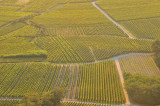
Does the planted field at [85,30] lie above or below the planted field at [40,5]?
below

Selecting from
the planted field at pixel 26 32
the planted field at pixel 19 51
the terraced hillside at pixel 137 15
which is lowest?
the planted field at pixel 19 51

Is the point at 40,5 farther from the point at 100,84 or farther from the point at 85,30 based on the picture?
the point at 100,84

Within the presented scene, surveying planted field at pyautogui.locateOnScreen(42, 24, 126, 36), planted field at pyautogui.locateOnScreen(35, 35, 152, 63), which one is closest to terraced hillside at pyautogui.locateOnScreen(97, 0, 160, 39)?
planted field at pyautogui.locateOnScreen(42, 24, 126, 36)

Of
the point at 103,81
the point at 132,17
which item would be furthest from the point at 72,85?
the point at 132,17

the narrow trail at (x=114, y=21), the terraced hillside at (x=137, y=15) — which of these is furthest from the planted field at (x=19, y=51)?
the terraced hillside at (x=137, y=15)

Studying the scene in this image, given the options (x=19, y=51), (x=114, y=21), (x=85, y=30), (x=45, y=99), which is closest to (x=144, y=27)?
(x=114, y=21)

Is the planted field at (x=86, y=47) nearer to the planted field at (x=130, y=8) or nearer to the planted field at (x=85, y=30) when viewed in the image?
the planted field at (x=85, y=30)

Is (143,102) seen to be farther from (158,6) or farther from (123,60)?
(158,6)
